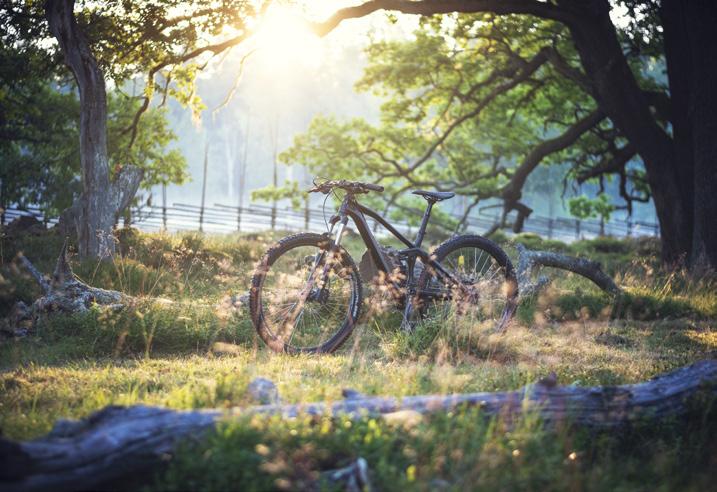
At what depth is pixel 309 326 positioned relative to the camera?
6688mm

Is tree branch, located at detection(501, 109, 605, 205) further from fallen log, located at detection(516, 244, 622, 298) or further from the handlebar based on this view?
the handlebar

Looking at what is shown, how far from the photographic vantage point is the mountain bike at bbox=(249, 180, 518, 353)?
5.64m

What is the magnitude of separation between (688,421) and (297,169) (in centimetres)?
8225

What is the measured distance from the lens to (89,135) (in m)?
Result: 9.77

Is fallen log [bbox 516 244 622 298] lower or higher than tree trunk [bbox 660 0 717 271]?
lower

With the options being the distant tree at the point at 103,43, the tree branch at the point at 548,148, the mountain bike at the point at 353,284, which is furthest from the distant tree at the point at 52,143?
the mountain bike at the point at 353,284

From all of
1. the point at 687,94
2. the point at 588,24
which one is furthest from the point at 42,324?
the point at 687,94

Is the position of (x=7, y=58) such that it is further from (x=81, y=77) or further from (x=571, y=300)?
(x=571, y=300)

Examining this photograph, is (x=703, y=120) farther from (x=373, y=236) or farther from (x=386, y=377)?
(x=386, y=377)

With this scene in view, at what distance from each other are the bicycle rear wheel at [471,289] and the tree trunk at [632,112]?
540 cm

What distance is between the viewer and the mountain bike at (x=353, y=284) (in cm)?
564

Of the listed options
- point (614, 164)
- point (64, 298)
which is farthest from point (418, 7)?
point (614, 164)

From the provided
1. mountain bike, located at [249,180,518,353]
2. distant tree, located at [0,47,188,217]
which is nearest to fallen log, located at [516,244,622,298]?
mountain bike, located at [249,180,518,353]

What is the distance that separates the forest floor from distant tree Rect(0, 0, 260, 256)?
1.38 m
